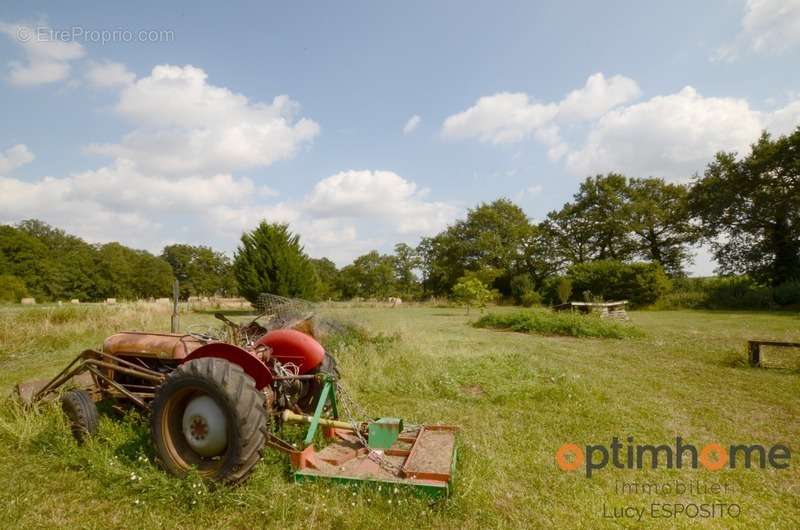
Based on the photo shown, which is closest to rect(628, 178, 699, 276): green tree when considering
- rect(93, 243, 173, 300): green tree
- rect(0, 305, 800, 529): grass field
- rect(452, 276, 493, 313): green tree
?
rect(452, 276, 493, 313): green tree

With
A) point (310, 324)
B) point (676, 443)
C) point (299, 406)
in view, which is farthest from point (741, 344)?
point (299, 406)

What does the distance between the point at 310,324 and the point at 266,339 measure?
4.12 m

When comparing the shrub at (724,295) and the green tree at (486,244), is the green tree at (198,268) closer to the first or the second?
the green tree at (486,244)

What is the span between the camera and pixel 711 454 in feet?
13.4

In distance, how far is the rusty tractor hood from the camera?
4.31 m

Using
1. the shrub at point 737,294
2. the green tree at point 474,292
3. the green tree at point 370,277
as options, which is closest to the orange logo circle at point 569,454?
the green tree at point 474,292

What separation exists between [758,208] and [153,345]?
3313 centimetres

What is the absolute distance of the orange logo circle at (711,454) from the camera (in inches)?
151

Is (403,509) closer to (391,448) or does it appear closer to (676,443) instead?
(391,448)

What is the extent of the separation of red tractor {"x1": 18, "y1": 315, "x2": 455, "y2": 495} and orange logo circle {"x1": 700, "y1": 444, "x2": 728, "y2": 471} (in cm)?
227

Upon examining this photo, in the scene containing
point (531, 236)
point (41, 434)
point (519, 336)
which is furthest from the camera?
point (531, 236)

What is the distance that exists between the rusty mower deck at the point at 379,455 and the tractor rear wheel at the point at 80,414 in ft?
6.03

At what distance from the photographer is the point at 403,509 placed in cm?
284

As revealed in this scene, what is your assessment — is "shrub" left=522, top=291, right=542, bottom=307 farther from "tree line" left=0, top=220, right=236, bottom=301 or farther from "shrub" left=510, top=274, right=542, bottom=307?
"tree line" left=0, top=220, right=236, bottom=301
